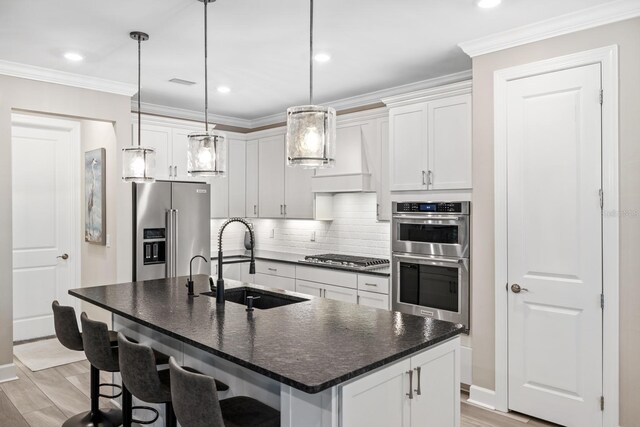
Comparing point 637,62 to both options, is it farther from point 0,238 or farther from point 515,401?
point 0,238

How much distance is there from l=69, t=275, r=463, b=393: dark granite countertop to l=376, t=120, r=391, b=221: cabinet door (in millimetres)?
1805

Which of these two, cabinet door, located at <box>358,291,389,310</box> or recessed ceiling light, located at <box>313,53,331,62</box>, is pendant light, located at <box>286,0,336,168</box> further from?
cabinet door, located at <box>358,291,389,310</box>

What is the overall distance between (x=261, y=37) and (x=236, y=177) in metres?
2.89

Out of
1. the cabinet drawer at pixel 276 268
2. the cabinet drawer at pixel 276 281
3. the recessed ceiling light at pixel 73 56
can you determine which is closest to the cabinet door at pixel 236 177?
the cabinet drawer at pixel 276 268

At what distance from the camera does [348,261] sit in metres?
4.70

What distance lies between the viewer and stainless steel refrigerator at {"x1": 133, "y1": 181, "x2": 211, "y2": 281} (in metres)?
4.71

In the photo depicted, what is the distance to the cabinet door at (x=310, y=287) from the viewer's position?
15.7ft

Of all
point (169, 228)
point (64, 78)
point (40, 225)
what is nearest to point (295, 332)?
point (169, 228)

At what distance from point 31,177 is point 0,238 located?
161cm

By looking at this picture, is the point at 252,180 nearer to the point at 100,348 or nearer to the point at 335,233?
the point at 335,233

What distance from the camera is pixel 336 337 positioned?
2029 millimetres

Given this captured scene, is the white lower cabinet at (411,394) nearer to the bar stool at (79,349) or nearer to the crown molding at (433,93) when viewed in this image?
the bar stool at (79,349)

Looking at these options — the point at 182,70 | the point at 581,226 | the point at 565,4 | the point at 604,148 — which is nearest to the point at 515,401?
the point at 581,226

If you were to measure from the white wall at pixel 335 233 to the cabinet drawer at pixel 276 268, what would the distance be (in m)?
0.63
